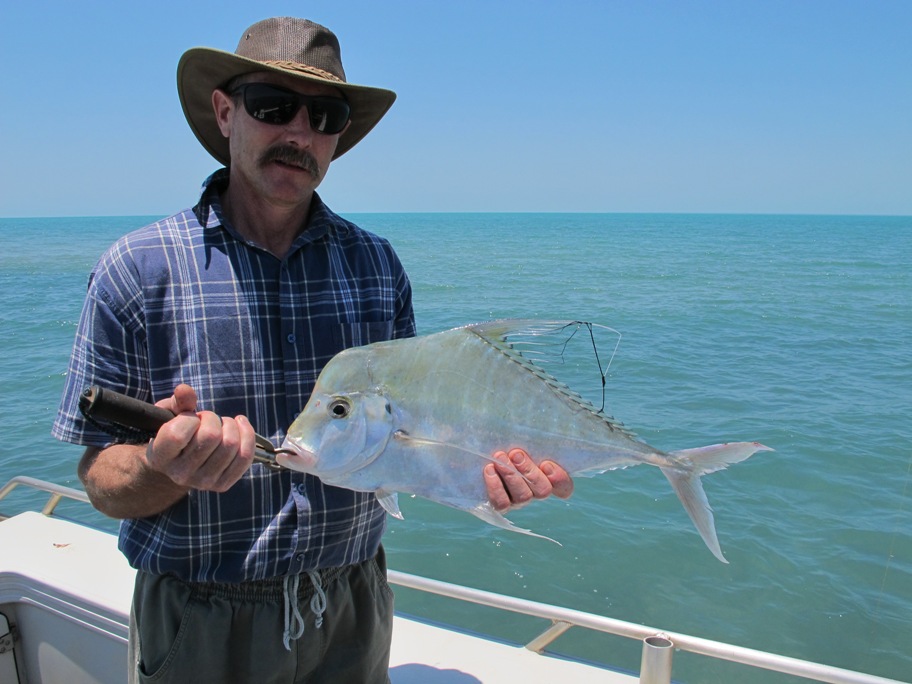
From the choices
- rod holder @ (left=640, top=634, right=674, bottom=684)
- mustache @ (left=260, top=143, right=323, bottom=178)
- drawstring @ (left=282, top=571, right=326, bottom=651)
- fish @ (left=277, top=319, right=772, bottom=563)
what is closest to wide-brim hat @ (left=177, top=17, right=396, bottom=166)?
mustache @ (left=260, top=143, right=323, bottom=178)

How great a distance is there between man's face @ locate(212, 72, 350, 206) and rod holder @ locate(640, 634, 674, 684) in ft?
6.74

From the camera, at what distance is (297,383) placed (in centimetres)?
202

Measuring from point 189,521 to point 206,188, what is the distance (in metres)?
0.96

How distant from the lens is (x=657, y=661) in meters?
2.65

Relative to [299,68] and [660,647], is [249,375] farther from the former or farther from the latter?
[660,647]

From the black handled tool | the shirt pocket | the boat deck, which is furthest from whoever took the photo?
the boat deck

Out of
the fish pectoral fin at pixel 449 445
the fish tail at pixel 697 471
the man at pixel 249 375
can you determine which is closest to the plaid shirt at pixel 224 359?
the man at pixel 249 375

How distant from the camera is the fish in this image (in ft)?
5.69

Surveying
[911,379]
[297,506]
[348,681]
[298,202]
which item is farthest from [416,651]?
[911,379]

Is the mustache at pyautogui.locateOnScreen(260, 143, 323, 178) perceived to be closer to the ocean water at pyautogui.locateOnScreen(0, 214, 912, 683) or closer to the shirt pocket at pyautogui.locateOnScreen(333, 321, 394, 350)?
the shirt pocket at pyautogui.locateOnScreen(333, 321, 394, 350)

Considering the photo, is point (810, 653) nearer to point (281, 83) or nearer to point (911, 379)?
point (281, 83)

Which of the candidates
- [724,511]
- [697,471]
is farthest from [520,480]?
[724,511]

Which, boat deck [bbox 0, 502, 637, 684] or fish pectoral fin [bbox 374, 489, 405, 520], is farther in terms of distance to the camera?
boat deck [bbox 0, 502, 637, 684]

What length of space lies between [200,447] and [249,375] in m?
0.49
